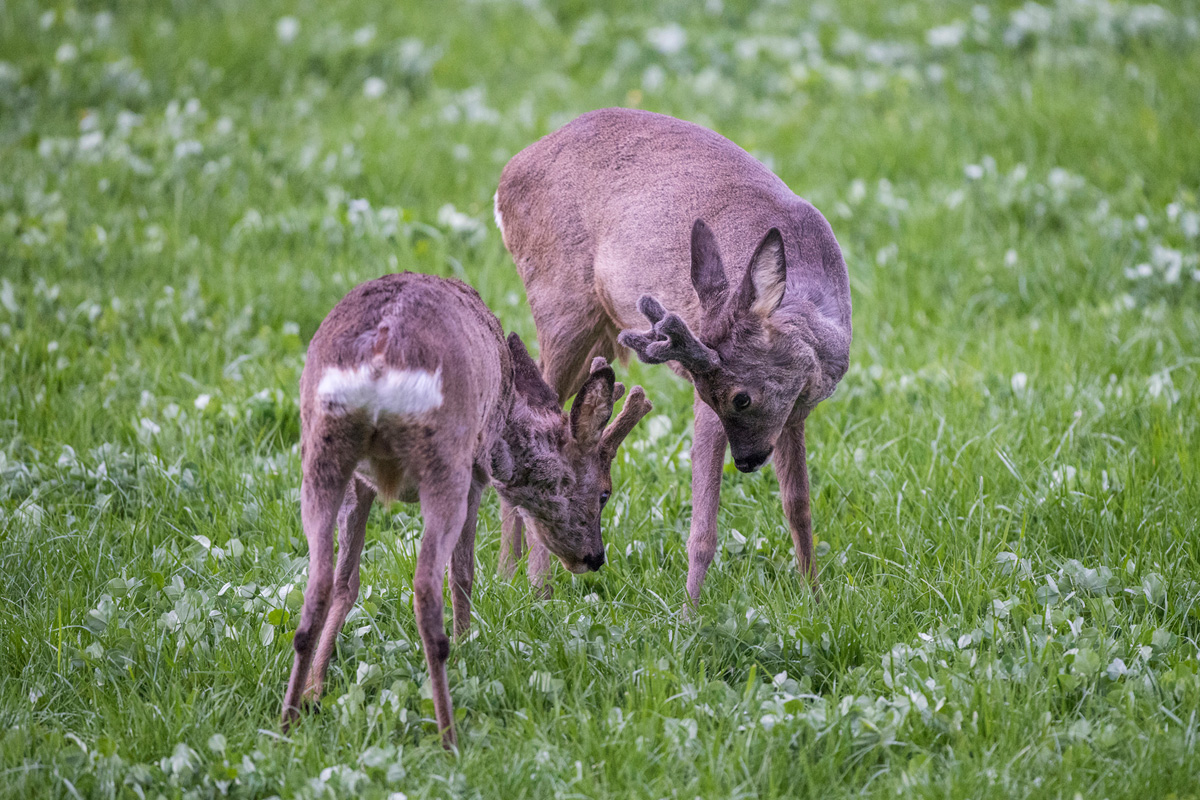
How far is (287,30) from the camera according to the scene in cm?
1009

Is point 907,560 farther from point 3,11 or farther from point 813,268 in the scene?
point 3,11

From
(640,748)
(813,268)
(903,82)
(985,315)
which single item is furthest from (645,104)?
(640,748)

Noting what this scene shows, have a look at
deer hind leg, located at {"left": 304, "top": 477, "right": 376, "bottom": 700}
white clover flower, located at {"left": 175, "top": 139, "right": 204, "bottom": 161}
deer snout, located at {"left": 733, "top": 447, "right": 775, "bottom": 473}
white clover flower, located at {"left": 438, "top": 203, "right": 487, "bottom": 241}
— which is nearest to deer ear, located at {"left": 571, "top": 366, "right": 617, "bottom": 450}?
deer snout, located at {"left": 733, "top": 447, "right": 775, "bottom": 473}

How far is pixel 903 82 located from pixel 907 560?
6.05 m

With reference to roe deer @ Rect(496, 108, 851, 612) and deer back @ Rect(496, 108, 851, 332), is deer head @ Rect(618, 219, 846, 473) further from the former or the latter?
Answer: deer back @ Rect(496, 108, 851, 332)

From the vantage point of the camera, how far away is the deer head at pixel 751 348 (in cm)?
398

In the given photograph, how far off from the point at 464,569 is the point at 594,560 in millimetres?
465

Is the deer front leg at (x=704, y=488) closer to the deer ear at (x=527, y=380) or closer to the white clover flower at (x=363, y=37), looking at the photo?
the deer ear at (x=527, y=380)

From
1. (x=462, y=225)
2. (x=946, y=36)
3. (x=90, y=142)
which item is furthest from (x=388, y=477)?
(x=946, y=36)

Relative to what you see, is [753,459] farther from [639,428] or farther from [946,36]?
[946,36]

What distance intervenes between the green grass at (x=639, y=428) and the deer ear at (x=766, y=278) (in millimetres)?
972

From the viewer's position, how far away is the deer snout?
411 centimetres

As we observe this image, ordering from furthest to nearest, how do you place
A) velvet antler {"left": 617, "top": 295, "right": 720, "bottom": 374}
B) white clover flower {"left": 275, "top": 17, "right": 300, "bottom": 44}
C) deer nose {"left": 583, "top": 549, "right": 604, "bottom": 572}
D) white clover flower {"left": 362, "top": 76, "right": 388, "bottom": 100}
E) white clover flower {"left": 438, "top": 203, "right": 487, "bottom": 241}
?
white clover flower {"left": 275, "top": 17, "right": 300, "bottom": 44}, white clover flower {"left": 362, "top": 76, "right": 388, "bottom": 100}, white clover flower {"left": 438, "top": 203, "right": 487, "bottom": 241}, deer nose {"left": 583, "top": 549, "right": 604, "bottom": 572}, velvet antler {"left": 617, "top": 295, "right": 720, "bottom": 374}

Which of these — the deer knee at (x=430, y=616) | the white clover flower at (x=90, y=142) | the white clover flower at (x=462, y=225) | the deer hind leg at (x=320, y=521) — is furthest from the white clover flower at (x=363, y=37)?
the deer knee at (x=430, y=616)
